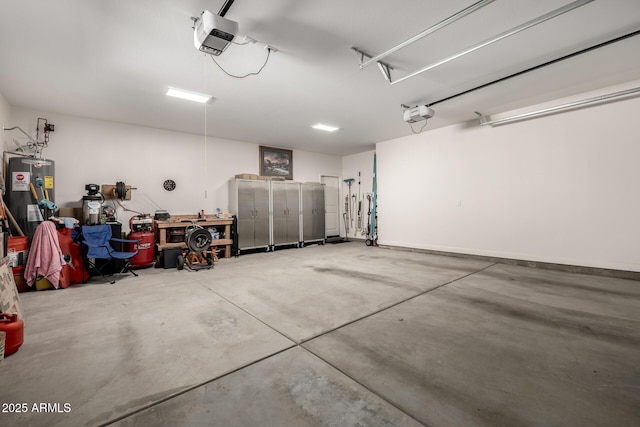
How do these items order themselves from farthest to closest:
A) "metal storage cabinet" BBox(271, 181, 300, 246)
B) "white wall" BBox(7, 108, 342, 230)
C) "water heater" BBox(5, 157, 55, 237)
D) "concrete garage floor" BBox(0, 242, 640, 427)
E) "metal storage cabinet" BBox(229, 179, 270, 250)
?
"metal storage cabinet" BBox(271, 181, 300, 246) → "metal storage cabinet" BBox(229, 179, 270, 250) → "white wall" BBox(7, 108, 342, 230) → "water heater" BBox(5, 157, 55, 237) → "concrete garage floor" BBox(0, 242, 640, 427)

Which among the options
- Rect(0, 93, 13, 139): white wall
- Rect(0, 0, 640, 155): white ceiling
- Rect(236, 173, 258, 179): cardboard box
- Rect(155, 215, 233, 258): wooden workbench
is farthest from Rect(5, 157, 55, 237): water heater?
Rect(236, 173, 258, 179): cardboard box

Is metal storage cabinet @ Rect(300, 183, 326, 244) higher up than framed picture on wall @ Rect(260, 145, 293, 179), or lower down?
lower down

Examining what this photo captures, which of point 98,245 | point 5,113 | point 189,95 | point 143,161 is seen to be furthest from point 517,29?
point 5,113

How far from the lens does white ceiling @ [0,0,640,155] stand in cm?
264

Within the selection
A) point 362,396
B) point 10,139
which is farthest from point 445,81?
point 10,139

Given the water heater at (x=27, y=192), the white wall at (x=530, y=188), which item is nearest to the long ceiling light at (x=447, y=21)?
the white wall at (x=530, y=188)

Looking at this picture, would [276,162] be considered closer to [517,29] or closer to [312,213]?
[312,213]

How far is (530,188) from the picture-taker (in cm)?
533

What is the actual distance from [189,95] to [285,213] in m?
4.10

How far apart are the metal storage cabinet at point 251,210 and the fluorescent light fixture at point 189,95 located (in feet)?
8.31

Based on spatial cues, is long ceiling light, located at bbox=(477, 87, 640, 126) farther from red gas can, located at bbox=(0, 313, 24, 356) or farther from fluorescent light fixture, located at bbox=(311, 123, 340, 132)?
red gas can, located at bbox=(0, 313, 24, 356)

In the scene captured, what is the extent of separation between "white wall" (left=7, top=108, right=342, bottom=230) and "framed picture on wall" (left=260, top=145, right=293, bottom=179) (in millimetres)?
256

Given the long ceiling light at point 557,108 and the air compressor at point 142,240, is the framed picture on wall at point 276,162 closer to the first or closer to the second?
the air compressor at point 142,240

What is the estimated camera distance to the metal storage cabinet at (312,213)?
8.37 meters
